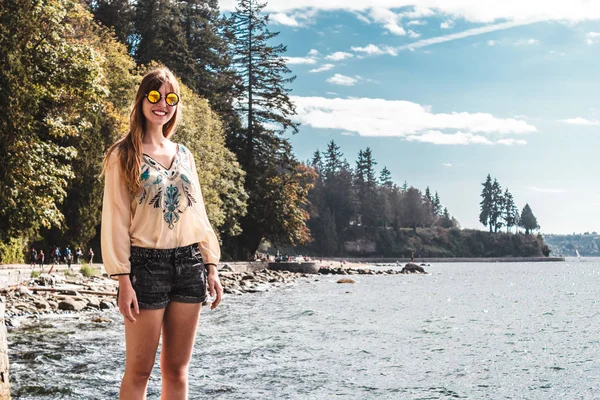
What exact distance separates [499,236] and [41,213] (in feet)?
550

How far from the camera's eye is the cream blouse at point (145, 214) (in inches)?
143

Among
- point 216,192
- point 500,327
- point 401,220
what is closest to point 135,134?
point 500,327

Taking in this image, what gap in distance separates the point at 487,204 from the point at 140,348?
180m

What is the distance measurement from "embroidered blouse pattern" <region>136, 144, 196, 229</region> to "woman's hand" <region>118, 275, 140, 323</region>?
42 centimetres

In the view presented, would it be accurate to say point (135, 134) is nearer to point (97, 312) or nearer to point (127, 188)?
point (127, 188)

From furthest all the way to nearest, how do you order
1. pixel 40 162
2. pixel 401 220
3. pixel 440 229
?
pixel 440 229
pixel 401 220
pixel 40 162

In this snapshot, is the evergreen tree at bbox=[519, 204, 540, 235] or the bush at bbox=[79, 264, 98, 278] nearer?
the bush at bbox=[79, 264, 98, 278]

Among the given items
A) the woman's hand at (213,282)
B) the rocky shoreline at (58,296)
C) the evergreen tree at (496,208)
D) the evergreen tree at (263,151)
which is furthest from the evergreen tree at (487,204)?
the woman's hand at (213,282)

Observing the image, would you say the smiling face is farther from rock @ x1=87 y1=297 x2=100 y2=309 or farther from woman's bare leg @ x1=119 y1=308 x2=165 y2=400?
rock @ x1=87 y1=297 x2=100 y2=309

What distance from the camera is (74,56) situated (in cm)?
2206

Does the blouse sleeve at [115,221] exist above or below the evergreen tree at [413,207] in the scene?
below

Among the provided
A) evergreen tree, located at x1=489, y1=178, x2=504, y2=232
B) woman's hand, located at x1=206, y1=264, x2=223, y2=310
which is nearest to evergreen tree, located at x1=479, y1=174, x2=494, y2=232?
evergreen tree, located at x1=489, y1=178, x2=504, y2=232

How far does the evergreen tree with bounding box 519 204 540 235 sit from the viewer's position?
18125 centimetres

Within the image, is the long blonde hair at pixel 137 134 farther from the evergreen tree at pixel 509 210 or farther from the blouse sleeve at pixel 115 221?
the evergreen tree at pixel 509 210
